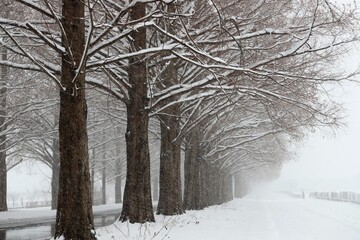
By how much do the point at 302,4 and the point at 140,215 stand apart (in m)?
7.25

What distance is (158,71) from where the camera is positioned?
618 inches

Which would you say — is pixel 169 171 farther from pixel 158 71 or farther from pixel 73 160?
pixel 73 160

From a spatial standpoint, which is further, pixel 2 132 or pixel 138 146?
pixel 2 132

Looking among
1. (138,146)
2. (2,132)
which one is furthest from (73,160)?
(2,132)

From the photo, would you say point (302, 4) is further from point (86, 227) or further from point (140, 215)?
point (86, 227)

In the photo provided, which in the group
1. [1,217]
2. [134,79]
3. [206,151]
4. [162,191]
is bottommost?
[1,217]

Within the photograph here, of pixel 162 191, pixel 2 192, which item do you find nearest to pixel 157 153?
pixel 2 192

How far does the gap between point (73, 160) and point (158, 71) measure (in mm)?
8634

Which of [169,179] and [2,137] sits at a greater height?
[2,137]

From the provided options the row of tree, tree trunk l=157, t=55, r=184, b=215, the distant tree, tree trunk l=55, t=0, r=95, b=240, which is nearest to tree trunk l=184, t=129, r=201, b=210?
the row of tree

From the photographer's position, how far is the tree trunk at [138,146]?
38.7ft

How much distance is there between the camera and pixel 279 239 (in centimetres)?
1058

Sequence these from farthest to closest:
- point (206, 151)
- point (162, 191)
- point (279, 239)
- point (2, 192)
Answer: point (206, 151) → point (2, 192) → point (162, 191) → point (279, 239)

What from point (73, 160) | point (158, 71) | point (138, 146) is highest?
point (158, 71)
